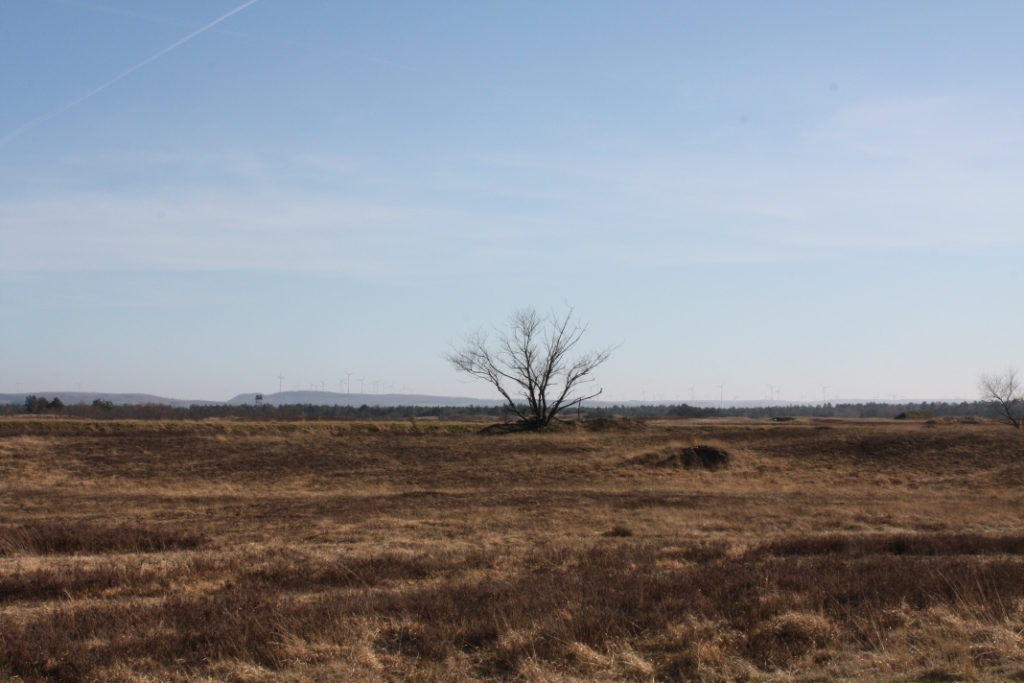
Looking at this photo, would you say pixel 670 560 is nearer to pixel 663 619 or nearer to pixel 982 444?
pixel 663 619

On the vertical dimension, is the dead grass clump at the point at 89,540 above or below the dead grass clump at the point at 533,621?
below

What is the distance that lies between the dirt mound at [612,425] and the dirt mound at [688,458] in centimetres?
1326

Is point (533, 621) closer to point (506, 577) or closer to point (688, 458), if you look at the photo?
point (506, 577)

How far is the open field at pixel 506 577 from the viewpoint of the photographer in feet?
23.1

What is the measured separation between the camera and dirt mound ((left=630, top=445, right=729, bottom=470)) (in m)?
38.8

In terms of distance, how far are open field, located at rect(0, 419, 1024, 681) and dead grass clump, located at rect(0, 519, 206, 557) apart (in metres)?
0.09

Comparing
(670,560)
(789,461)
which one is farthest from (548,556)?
(789,461)

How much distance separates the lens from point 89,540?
16375 mm

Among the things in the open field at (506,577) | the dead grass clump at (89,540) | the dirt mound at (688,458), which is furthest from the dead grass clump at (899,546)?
the dirt mound at (688,458)

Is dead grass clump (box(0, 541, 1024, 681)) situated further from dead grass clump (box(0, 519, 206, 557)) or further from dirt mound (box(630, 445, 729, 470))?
dirt mound (box(630, 445, 729, 470))

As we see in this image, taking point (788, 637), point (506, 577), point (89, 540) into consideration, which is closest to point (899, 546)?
point (506, 577)

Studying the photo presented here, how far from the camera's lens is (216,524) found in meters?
20.2

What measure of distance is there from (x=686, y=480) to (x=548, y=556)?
22366 millimetres

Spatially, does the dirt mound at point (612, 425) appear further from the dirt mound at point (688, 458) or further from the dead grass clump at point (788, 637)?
the dead grass clump at point (788, 637)
